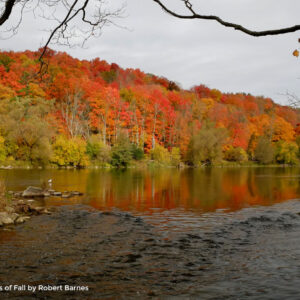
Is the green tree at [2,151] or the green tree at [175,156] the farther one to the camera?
the green tree at [175,156]

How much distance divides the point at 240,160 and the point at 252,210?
47.6 meters

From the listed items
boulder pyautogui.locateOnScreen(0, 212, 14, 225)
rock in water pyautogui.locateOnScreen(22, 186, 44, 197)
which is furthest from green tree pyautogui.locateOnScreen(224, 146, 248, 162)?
boulder pyautogui.locateOnScreen(0, 212, 14, 225)

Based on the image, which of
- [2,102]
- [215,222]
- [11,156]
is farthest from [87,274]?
[2,102]

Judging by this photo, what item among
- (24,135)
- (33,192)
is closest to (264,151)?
(24,135)

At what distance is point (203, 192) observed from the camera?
797 inches

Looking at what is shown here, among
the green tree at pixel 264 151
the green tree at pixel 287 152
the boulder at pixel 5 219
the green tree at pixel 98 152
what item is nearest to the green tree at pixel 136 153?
the green tree at pixel 98 152

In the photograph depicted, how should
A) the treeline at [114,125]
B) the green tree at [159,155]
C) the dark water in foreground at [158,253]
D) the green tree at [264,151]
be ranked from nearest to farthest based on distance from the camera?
1. the dark water in foreground at [158,253]
2. the treeline at [114,125]
3. the green tree at [159,155]
4. the green tree at [264,151]

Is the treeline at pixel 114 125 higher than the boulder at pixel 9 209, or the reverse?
the treeline at pixel 114 125

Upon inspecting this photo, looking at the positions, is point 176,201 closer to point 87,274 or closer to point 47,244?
point 47,244

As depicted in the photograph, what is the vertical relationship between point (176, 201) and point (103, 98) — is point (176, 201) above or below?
below

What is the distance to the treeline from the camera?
3969cm

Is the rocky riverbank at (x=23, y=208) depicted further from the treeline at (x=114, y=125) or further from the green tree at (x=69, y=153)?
the green tree at (x=69, y=153)

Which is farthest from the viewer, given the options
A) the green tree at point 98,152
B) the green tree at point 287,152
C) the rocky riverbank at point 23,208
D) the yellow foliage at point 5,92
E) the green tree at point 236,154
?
the green tree at point 287,152

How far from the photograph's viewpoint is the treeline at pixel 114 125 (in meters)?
39.7
